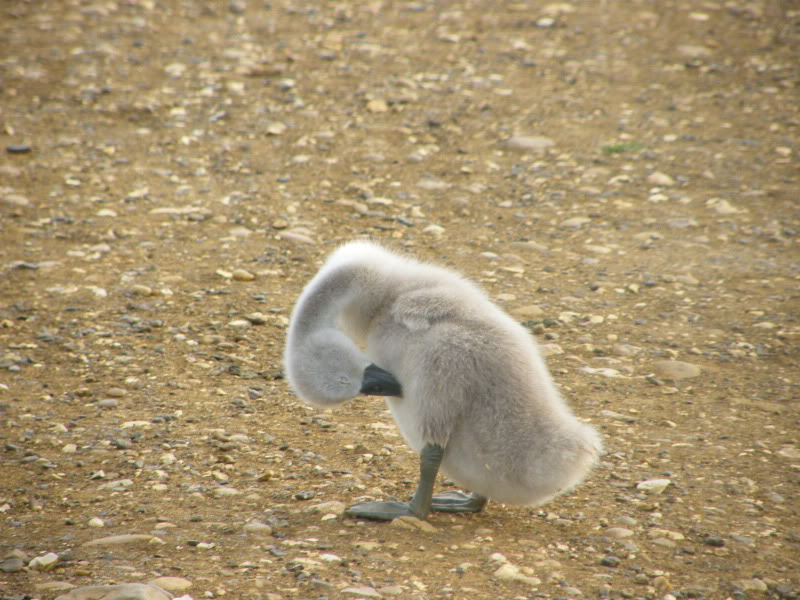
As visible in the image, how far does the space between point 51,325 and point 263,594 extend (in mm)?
3649

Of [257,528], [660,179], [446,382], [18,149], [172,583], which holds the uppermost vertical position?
[446,382]

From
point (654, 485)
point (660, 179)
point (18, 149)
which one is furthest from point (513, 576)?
point (18, 149)

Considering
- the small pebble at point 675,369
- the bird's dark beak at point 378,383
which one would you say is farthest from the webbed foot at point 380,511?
the small pebble at point 675,369

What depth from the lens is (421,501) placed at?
449 cm

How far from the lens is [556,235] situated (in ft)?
26.8

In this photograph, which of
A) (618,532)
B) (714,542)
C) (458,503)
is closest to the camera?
(714,542)

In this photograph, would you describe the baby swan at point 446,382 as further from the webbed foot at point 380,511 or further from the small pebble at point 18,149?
the small pebble at point 18,149

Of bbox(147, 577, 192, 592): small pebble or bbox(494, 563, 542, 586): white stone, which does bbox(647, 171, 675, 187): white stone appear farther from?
bbox(147, 577, 192, 592): small pebble

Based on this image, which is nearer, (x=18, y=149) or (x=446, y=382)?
(x=446, y=382)

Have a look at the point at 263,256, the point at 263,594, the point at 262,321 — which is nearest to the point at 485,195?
the point at 263,256

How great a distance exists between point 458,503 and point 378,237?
3.74m

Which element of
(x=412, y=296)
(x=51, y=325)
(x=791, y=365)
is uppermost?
(x=412, y=296)

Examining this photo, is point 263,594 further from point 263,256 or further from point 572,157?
point 572,157

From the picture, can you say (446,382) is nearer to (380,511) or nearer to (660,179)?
(380,511)
